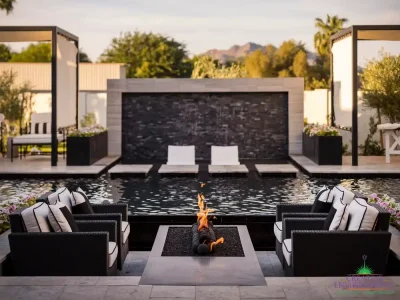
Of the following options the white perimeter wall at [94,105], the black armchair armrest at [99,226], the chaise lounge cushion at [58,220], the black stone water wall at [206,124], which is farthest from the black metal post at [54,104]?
the chaise lounge cushion at [58,220]

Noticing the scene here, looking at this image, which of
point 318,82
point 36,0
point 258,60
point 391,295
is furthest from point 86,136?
point 258,60

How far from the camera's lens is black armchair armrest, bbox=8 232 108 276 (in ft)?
21.3

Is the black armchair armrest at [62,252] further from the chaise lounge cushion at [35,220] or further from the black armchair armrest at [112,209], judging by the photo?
the black armchair armrest at [112,209]

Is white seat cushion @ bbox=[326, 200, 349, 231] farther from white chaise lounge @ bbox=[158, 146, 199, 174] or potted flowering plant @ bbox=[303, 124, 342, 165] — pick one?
potted flowering plant @ bbox=[303, 124, 342, 165]

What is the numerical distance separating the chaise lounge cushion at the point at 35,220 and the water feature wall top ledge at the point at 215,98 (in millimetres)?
13798

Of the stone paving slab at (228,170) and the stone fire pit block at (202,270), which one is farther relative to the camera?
the stone paving slab at (228,170)

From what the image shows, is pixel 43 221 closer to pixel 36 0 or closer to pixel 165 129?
pixel 165 129

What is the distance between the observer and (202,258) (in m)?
6.64

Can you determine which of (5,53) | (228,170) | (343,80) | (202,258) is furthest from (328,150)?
(5,53)

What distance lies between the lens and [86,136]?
17.2 m

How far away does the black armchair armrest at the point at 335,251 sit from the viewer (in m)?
6.50

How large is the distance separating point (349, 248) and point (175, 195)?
20.1ft

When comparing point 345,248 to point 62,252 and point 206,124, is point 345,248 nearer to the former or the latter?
point 62,252

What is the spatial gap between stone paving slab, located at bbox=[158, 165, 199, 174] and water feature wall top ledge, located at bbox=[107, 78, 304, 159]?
3.93m
